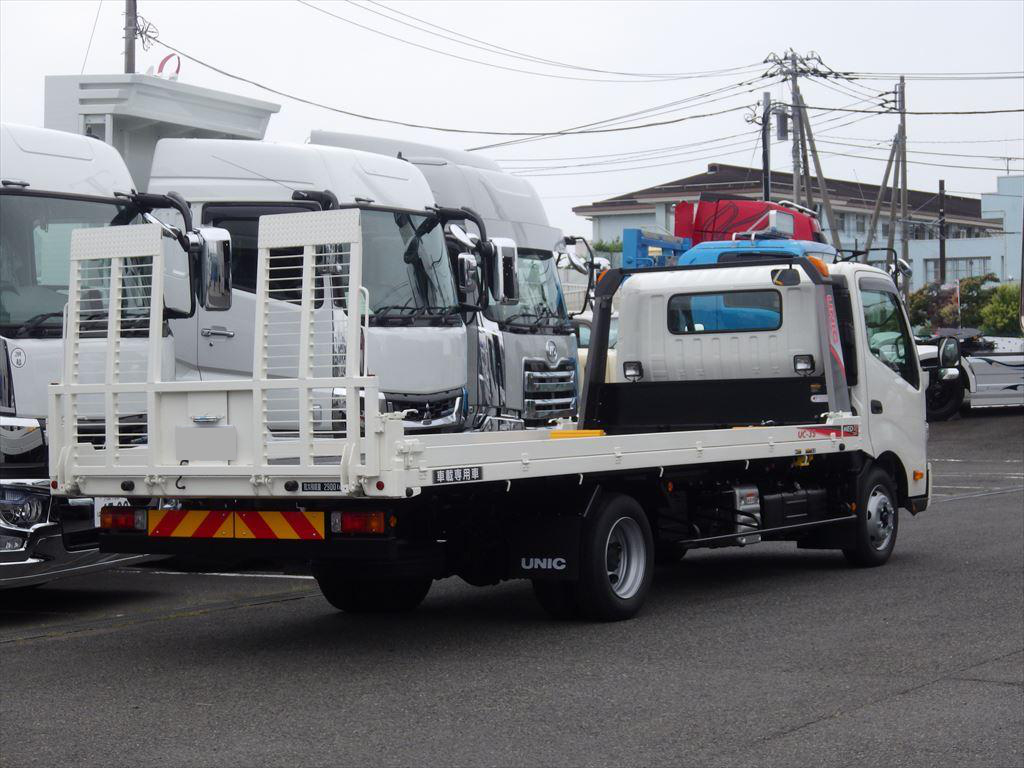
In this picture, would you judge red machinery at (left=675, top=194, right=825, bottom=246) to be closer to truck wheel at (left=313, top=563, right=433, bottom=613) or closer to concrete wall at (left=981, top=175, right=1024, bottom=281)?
truck wheel at (left=313, top=563, right=433, bottom=613)

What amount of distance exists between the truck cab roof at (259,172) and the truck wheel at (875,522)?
15.5ft

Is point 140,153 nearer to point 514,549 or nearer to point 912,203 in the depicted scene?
point 514,549

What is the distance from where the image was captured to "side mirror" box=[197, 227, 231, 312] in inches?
406

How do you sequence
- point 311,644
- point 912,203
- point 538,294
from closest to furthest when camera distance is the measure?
point 311,644 < point 538,294 < point 912,203

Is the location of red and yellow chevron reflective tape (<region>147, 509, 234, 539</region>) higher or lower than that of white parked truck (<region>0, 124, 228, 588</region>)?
lower

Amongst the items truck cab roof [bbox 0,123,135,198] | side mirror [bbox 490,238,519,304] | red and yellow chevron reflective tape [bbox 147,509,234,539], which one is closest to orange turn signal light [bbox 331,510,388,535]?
red and yellow chevron reflective tape [bbox 147,509,234,539]

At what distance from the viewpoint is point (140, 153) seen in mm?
13555

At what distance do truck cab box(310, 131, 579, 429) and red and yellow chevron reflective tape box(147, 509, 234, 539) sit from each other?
5884mm

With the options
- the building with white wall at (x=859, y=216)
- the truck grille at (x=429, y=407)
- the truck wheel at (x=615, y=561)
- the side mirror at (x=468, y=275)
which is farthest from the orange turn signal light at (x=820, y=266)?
the building with white wall at (x=859, y=216)

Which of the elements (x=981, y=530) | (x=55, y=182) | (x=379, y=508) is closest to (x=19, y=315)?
(x=55, y=182)

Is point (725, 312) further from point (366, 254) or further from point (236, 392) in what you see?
point (236, 392)

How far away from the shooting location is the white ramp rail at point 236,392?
7.63 m

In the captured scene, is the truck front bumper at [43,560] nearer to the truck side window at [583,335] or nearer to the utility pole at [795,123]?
the truck side window at [583,335]

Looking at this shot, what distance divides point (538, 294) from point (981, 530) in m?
5.59
